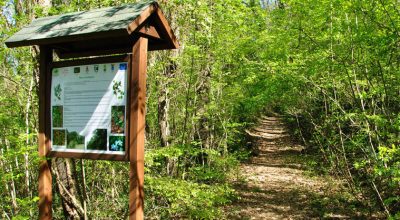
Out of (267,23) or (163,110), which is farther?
(267,23)

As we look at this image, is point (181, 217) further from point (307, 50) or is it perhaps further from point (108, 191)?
point (307, 50)

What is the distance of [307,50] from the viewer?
8.77m

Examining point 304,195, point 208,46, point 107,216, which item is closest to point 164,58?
point 208,46

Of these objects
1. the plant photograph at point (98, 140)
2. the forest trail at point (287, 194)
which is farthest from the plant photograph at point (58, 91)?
the forest trail at point (287, 194)

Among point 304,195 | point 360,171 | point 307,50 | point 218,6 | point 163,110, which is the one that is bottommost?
point 304,195

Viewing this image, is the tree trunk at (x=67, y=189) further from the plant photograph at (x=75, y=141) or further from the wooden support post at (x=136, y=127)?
the wooden support post at (x=136, y=127)

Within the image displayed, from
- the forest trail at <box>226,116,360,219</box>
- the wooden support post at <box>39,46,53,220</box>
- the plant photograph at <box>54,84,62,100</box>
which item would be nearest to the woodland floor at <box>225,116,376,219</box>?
the forest trail at <box>226,116,360,219</box>

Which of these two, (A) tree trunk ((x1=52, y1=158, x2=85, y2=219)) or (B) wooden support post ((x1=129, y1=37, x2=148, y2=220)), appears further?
(A) tree trunk ((x1=52, y1=158, x2=85, y2=219))

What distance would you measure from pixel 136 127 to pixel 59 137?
1085 mm

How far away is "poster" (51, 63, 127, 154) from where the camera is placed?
362 centimetres

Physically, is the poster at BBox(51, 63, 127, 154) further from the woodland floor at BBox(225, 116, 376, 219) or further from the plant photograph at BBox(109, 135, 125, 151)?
the woodland floor at BBox(225, 116, 376, 219)

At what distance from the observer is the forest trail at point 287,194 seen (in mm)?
8664

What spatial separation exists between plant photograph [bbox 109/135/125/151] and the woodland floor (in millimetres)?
5578

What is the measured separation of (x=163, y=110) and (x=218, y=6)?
2.38 metres
